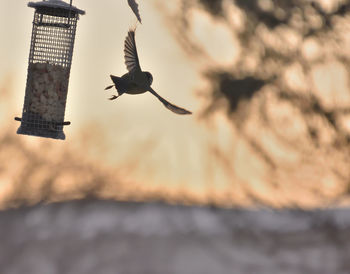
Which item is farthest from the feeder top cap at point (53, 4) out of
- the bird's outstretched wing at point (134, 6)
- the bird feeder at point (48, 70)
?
the bird's outstretched wing at point (134, 6)

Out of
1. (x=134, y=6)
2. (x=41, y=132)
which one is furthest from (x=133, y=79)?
(x=41, y=132)

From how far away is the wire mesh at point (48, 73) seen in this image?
206 inches

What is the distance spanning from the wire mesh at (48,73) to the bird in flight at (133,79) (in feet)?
3.77

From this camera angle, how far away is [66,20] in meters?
5.34

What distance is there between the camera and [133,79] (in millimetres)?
4074

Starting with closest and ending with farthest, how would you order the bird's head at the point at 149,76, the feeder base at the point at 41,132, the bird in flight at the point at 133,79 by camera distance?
the bird in flight at the point at 133,79, the bird's head at the point at 149,76, the feeder base at the point at 41,132

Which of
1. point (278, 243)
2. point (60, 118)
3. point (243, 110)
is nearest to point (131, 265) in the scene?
point (278, 243)

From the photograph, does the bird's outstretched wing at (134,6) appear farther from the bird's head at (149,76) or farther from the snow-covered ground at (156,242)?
the snow-covered ground at (156,242)

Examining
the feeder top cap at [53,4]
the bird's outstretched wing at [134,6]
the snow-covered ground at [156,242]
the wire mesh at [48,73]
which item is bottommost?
the snow-covered ground at [156,242]

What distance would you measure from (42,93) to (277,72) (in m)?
3.69

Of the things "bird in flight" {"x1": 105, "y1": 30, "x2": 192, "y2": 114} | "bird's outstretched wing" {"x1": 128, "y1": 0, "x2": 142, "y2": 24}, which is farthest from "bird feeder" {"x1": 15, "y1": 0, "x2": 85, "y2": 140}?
"bird's outstretched wing" {"x1": 128, "y1": 0, "x2": 142, "y2": 24}

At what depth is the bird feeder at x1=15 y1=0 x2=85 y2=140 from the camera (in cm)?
521

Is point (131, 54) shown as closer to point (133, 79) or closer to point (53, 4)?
point (133, 79)

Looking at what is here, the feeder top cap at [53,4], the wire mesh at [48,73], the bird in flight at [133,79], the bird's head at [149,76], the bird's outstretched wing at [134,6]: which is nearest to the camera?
the bird's outstretched wing at [134,6]
